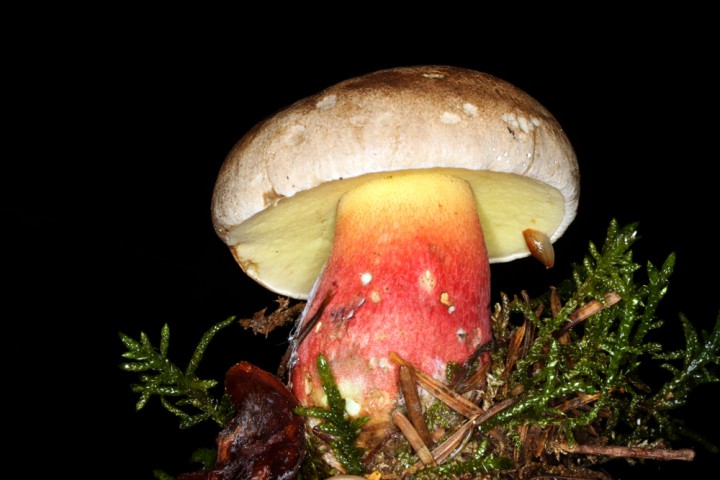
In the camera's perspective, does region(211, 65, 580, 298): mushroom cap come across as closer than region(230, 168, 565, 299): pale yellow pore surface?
Yes

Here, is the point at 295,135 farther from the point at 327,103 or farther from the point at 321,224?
the point at 321,224

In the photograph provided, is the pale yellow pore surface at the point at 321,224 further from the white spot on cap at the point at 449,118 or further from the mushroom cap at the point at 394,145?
the white spot on cap at the point at 449,118

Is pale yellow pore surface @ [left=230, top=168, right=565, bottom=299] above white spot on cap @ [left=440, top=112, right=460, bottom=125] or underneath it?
underneath

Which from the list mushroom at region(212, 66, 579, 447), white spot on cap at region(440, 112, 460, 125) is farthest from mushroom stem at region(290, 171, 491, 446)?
white spot on cap at region(440, 112, 460, 125)

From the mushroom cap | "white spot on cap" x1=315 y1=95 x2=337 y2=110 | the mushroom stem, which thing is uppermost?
"white spot on cap" x1=315 y1=95 x2=337 y2=110

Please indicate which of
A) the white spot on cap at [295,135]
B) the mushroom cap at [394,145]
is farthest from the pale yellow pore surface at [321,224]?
the white spot on cap at [295,135]

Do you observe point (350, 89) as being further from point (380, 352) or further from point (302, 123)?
point (380, 352)

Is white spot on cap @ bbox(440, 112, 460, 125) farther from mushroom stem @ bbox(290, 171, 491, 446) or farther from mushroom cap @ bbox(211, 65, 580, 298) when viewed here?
→ mushroom stem @ bbox(290, 171, 491, 446)
